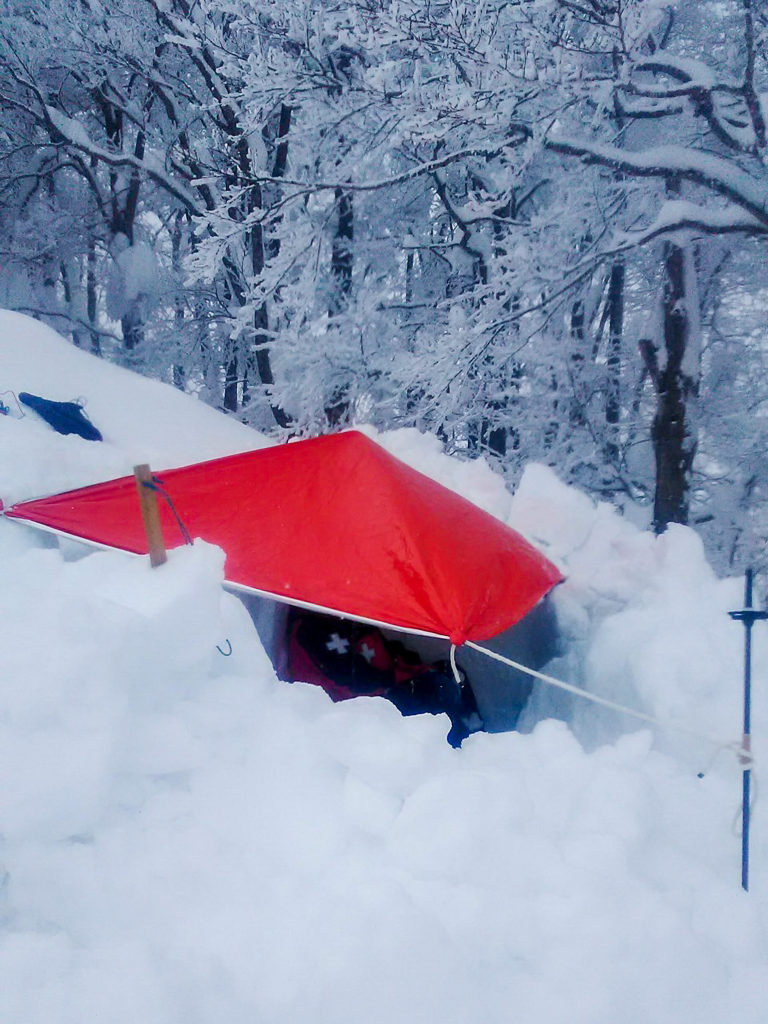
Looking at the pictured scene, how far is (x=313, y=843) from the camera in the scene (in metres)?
2.08

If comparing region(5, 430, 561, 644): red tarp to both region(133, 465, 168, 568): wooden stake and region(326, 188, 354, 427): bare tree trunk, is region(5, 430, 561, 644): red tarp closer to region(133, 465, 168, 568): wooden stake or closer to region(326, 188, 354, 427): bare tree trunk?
region(133, 465, 168, 568): wooden stake

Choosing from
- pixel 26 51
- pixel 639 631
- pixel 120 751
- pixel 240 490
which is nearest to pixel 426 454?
pixel 240 490

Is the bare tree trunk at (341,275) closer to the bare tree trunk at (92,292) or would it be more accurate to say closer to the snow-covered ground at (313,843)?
the snow-covered ground at (313,843)

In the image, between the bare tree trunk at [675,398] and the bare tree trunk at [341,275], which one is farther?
the bare tree trunk at [341,275]

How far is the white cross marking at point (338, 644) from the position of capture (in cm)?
380

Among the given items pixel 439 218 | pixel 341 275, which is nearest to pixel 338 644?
pixel 341 275

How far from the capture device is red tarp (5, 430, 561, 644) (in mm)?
3039

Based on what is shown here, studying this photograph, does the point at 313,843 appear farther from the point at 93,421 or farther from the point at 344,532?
the point at 93,421

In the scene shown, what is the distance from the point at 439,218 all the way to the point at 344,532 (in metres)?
5.95

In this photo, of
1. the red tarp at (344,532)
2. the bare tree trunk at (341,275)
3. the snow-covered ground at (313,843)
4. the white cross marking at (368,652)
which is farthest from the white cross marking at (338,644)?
the bare tree trunk at (341,275)

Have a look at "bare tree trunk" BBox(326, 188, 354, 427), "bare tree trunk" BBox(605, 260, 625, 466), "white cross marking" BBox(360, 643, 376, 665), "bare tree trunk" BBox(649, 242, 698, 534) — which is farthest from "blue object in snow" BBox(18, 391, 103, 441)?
"bare tree trunk" BBox(605, 260, 625, 466)

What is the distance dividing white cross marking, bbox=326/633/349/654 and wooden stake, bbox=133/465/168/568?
1.34 meters

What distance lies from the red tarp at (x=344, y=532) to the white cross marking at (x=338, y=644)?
0.71m

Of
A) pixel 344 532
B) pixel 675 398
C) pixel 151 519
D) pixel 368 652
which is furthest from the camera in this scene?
pixel 675 398
